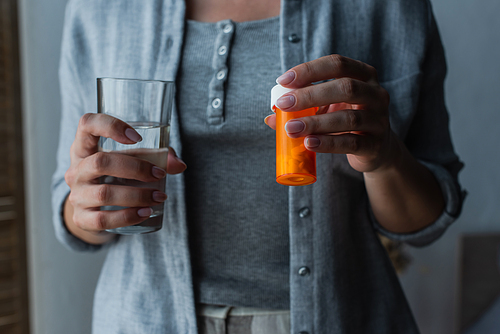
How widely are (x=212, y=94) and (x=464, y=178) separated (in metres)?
1.53

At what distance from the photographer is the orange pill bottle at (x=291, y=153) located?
0.54 metres

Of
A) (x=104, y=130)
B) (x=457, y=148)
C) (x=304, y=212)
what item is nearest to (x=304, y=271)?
(x=304, y=212)

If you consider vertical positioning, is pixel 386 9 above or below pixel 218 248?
above

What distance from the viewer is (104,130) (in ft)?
1.90

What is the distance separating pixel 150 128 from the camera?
641 millimetres

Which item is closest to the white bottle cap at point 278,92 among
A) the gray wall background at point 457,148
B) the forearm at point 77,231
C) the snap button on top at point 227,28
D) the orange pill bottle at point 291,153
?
the orange pill bottle at point 291,153

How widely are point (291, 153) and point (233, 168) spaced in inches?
11.1

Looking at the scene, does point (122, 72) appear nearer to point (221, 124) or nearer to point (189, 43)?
point (189, 43)

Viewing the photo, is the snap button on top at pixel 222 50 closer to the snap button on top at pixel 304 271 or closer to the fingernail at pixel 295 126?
the fingernail at pixel 295 126

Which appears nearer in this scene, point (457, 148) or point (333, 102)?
point (333, 102)

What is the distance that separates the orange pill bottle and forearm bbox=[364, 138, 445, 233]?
0.59ft

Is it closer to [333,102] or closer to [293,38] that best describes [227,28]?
[293,38]

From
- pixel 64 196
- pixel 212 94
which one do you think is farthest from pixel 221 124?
pixel 64 196

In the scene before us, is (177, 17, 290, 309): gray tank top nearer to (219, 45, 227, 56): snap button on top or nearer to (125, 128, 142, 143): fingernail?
(219, 45, 227, 56): snap button on top
